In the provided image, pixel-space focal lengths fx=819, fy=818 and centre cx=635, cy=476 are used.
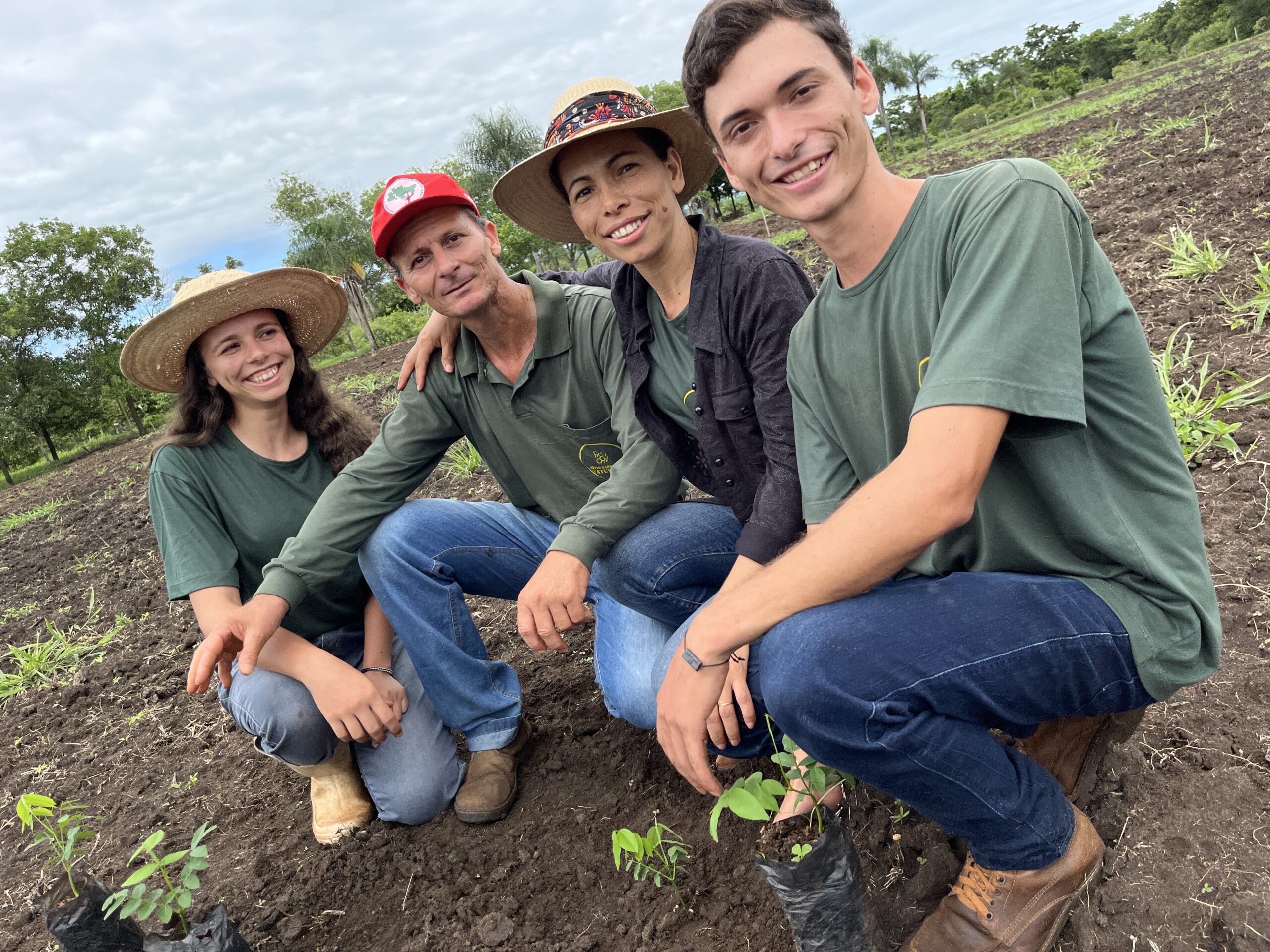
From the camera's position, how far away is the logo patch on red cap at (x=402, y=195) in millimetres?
2201

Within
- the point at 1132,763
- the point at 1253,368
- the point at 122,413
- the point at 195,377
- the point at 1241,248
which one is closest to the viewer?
the point at 1132,763

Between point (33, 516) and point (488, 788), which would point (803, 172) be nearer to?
point (488, 788)

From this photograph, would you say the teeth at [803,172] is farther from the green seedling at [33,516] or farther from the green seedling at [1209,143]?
the green seedling at [33,516]

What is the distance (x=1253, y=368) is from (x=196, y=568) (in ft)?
12.5

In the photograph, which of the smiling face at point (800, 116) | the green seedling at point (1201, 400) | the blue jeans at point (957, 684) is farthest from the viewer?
the green seedling at point (1201, 400)

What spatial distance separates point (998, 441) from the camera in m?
1.22

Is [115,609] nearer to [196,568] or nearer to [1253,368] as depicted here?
[196,568]

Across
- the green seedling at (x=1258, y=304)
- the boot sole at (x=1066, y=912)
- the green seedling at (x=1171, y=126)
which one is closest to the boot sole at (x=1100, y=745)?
the boot sole at (x=1066, y=912)

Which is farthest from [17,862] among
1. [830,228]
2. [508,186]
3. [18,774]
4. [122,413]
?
[122,413]

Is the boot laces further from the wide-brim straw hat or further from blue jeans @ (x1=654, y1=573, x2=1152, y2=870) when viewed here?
the wide-brim straw hat

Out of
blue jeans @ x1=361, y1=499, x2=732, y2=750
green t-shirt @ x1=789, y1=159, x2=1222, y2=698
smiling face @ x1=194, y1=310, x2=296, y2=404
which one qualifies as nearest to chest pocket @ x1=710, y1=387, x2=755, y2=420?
blue jeans @ x1=361, y1=499, x2=732, y2=750

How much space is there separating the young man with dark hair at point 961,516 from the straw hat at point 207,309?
62.1 inches

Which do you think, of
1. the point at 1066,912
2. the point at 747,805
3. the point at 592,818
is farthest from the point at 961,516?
the point at 592,818

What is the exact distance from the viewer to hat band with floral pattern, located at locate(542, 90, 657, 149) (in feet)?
6.61
